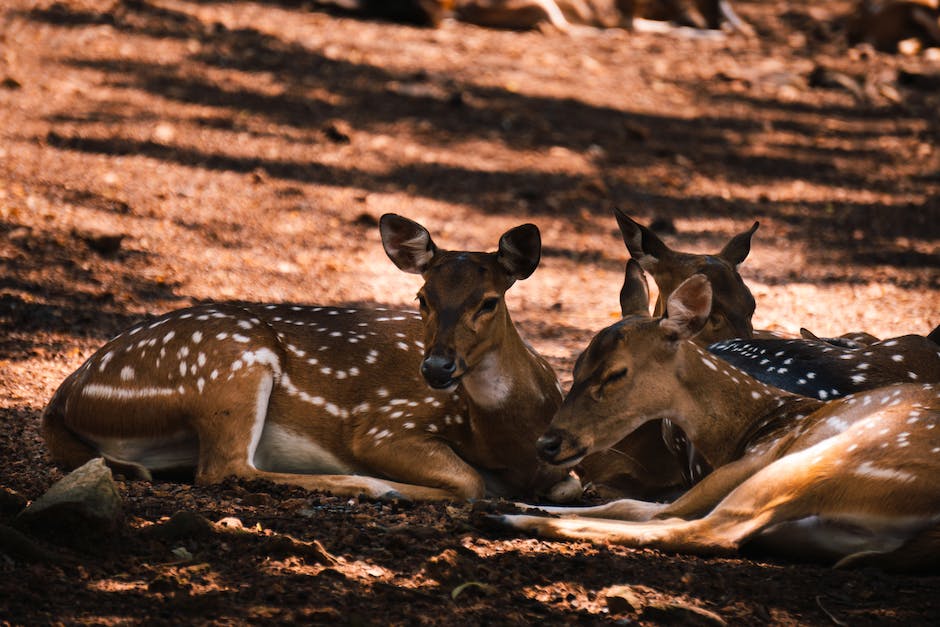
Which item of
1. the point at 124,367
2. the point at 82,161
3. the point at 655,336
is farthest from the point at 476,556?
the point at 82,161

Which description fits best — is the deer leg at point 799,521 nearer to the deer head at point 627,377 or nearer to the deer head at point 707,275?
the deer head at point 627,377

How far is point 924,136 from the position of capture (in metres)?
14.2

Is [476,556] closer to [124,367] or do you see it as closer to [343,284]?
[124,367]

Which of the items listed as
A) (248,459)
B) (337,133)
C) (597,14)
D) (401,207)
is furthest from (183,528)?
(597,14)

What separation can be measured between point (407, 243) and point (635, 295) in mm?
1140

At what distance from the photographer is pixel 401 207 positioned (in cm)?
1128

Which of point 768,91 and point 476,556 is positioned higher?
point 768,91

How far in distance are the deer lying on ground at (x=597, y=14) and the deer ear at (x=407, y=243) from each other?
1053 centimetres

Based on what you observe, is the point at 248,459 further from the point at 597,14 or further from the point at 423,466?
the point at 597,14

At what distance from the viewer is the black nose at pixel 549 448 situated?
5.30 metres

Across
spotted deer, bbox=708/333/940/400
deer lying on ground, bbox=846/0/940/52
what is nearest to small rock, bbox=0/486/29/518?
spotted deer, bbox=708/333/940/400

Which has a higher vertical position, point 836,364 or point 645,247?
point 645,247

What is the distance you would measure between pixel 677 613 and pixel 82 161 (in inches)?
335

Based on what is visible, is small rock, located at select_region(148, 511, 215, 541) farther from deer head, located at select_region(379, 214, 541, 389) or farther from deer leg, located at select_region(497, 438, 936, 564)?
deer head, located at select_region(379, 214, 541, 389)
